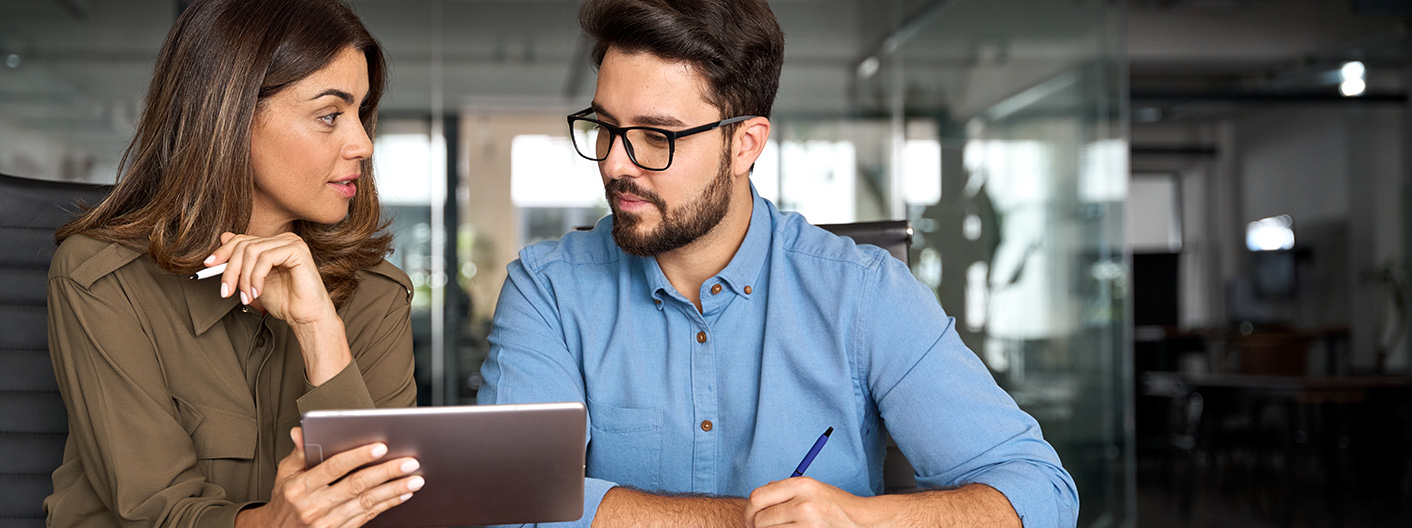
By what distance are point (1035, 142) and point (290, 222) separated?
337cm

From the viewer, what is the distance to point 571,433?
3.18 feet

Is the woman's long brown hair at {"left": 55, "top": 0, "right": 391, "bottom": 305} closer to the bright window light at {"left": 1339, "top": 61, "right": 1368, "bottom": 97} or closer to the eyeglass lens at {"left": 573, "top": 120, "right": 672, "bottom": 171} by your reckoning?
the eyeglass lens at {"left": 573, "top": 120, "right": 672, "bottom": 171}

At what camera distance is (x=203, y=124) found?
4.36 feet

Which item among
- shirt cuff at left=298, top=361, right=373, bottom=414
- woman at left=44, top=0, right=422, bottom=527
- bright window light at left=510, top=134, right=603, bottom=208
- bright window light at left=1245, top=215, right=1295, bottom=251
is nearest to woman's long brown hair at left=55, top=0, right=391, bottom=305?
woman at left=44, top=0, right=422, bottom=527

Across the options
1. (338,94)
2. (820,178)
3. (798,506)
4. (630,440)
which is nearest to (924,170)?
(820,178)

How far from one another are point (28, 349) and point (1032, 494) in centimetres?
145

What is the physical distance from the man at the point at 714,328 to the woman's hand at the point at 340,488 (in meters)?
0.36

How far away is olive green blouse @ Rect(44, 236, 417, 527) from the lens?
120 cm

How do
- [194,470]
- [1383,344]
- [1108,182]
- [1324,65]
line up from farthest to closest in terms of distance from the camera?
[1383,344] → [1324,65] → [1108,182] → [194,470]

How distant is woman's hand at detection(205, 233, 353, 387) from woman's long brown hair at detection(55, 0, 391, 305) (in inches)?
2.6

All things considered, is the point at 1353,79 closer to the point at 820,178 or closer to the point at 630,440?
the point at 820,178

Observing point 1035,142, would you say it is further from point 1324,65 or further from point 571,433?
point 1324,65

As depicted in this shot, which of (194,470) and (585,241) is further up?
(585,241)

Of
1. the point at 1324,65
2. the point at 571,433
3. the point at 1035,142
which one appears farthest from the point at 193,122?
the point at 1324,65
